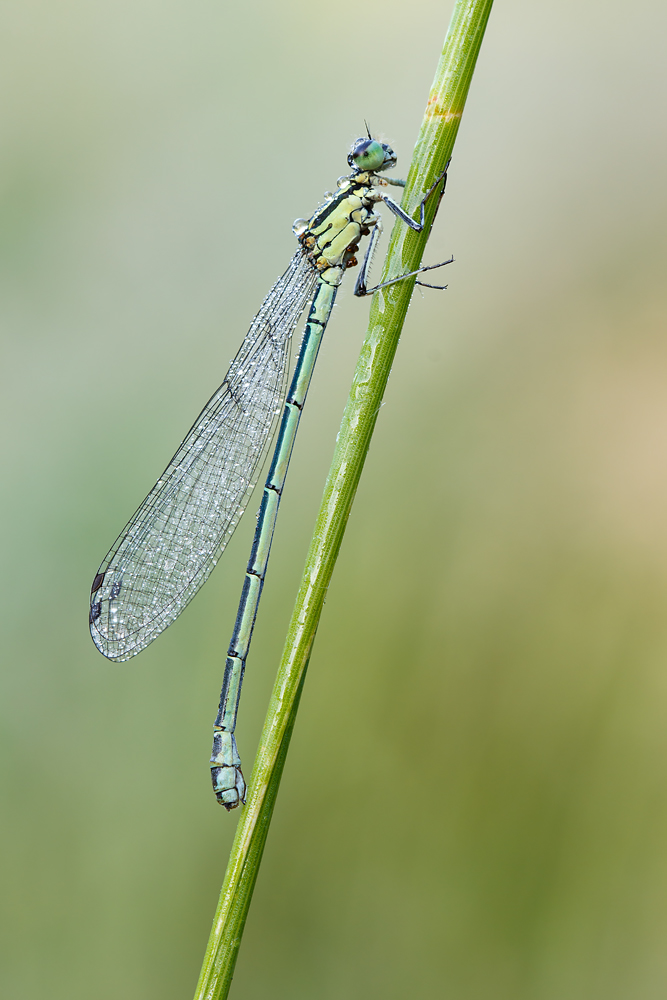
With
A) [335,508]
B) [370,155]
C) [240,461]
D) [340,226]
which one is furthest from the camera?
[240,461]

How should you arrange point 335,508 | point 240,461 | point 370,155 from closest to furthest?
point 335,508 → point 370,155 → point 240,461

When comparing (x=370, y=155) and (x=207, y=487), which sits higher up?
(x=370, y=155)

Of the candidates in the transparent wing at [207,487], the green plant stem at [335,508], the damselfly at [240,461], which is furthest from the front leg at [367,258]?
the green plant stem at [335,508]

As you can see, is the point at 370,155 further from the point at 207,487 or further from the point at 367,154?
the point at 207,487

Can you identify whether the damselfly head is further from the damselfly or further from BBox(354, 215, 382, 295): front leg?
BBox(354, 215, 382, 295): front leg

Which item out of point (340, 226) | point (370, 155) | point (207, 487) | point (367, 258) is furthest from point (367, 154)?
point (207, 487)

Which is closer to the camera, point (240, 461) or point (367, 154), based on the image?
point (367, 154)

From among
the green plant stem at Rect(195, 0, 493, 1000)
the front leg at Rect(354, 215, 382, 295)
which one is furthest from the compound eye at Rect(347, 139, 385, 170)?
the green plant stem at Rect(195, 0, 493, 1000)
